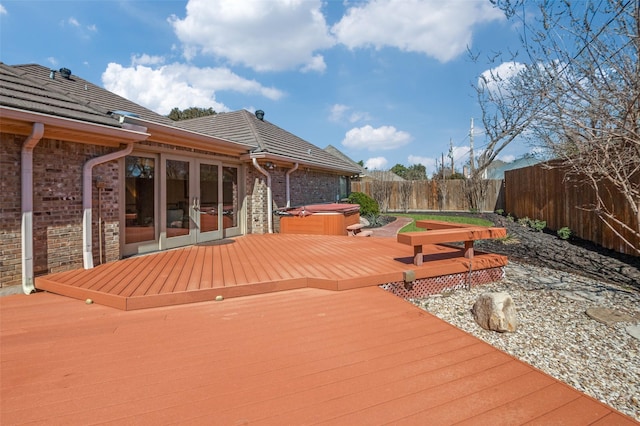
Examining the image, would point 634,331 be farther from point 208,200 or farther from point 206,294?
point 208,200

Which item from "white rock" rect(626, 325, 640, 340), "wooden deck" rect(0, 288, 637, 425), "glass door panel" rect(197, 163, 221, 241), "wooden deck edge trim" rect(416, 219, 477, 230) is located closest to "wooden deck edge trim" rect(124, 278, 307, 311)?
"wooden deck" rect(0, 288, 637, 425)

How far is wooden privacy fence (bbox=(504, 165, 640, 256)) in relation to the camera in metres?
6.84

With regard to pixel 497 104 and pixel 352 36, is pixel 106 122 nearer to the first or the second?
pixel 497 104

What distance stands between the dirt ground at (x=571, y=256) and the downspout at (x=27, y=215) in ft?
28.5

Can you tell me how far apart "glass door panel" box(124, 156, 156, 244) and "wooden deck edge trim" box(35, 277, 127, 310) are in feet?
5.60

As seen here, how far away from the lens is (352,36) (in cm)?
1086

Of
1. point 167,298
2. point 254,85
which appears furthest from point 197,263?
point 254,85

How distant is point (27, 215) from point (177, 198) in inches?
112

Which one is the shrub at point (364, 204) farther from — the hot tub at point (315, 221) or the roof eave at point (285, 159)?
the hot tub at point (315, 221)

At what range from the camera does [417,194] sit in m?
21.4

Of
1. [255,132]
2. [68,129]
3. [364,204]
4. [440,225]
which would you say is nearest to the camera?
[68,129]

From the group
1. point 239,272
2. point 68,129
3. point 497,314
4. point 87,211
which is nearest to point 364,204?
point 239,272

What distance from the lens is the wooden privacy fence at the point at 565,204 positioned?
6839 mm

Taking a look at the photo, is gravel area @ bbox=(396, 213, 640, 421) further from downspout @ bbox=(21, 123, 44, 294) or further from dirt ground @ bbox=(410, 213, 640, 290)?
downspout @ bbox=(21, 123, 44, 294)
